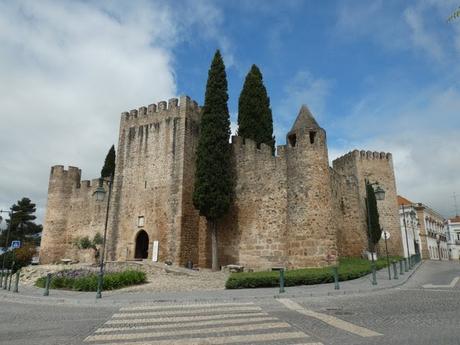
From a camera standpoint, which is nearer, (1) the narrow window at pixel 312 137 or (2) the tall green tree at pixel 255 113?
(1) the narrow window at pixel 312 137

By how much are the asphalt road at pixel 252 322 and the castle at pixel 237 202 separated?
9442 mm

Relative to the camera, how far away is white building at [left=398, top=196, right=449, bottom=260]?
50.2 meters

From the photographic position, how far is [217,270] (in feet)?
74.8

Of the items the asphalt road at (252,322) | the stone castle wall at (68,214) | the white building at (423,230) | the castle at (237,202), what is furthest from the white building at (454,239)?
the asphalt road at (252,322)

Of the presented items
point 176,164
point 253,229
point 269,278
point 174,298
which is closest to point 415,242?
point 253,229

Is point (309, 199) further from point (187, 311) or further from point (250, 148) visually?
point (187, 311)

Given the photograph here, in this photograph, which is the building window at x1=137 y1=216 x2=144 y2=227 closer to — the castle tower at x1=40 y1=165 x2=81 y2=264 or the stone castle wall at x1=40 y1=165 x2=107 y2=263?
the stone castle wall at x1=40 y1=165 x2=107 y2=263

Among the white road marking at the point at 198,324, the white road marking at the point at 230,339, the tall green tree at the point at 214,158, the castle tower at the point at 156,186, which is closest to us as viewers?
the white road marking at the point at 230,339

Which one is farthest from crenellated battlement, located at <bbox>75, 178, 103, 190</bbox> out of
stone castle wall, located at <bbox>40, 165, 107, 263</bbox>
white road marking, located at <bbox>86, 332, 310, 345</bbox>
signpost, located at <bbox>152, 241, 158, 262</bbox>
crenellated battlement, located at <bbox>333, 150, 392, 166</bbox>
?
white road marking, located at <bbox>86, 332, 310, 345</bbox>

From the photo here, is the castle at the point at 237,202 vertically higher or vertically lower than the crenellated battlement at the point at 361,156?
lower

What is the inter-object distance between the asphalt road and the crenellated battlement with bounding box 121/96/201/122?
17996 mm

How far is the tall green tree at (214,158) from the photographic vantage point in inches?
901

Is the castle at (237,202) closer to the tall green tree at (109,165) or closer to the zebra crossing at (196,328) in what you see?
the tall green tree at (109,165)

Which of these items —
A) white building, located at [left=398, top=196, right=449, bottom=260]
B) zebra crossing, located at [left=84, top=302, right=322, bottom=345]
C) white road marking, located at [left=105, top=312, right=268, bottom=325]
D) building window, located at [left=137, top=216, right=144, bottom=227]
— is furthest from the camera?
white building, located at [left=398, top=196, right=449, bottom=260]
